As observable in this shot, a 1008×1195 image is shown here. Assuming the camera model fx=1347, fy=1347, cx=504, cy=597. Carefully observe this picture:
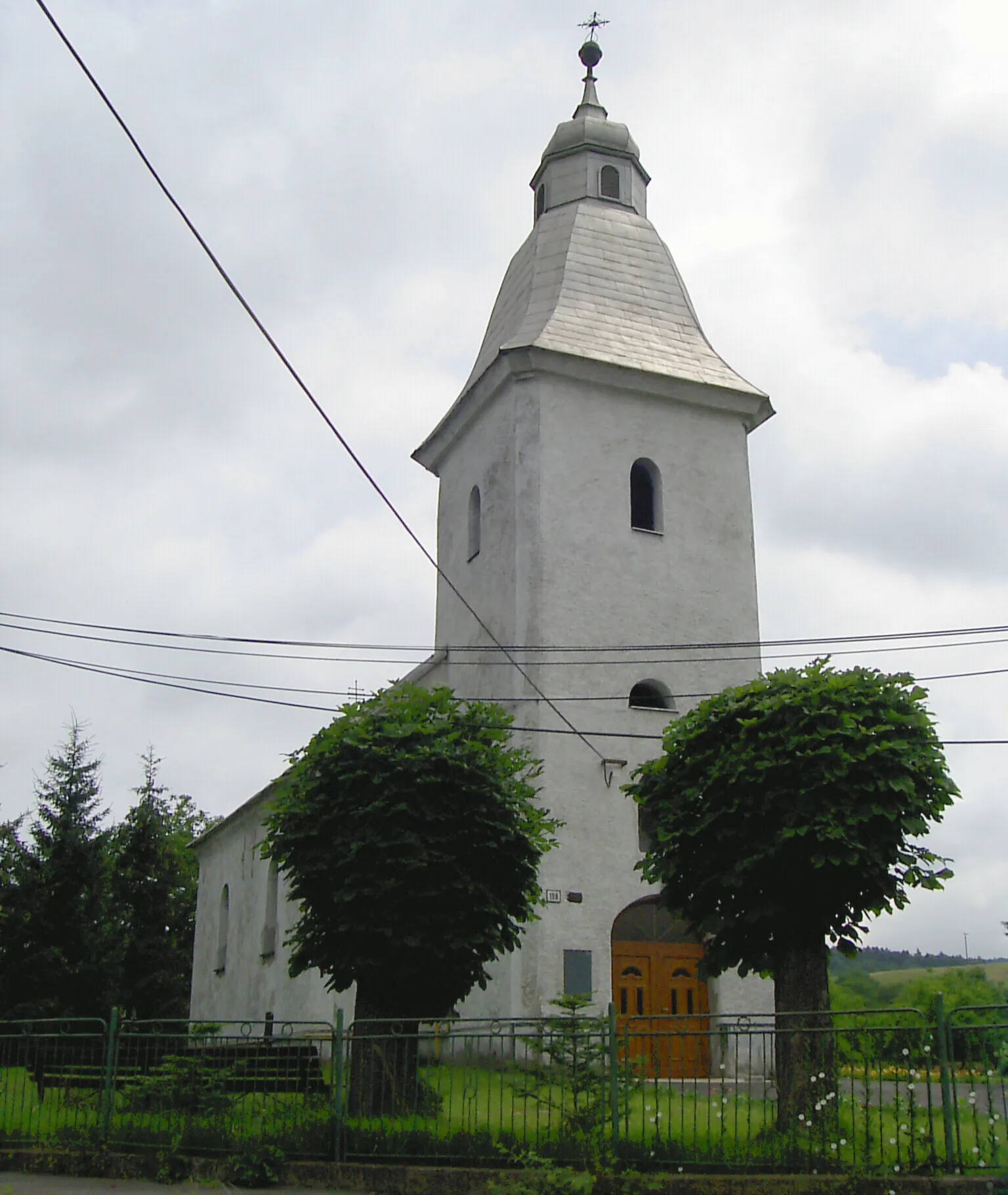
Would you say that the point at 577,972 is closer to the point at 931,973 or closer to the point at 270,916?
the point at 270,916

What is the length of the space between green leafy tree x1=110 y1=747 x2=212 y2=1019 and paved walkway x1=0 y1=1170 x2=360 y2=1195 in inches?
1013

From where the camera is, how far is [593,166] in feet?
91.4

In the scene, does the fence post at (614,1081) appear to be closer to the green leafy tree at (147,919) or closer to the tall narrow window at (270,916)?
the tall narrow window at (270,916)

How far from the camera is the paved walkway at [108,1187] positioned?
37.0ft

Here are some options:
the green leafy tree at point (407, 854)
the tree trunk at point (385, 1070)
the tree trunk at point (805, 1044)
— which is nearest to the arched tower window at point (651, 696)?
the green leafy tree at point (407, 854)

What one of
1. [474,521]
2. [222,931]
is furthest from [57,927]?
[474,521]

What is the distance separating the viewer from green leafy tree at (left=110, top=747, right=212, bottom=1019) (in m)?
41.1

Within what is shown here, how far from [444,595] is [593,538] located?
4.29 metres

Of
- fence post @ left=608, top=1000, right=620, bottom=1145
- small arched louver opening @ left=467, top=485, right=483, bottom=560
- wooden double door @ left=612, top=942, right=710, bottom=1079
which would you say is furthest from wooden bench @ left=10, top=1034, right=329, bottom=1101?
small arched louver opening @ left=467, top=485, right=483, bottom=560

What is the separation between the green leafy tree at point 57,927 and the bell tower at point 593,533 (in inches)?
634

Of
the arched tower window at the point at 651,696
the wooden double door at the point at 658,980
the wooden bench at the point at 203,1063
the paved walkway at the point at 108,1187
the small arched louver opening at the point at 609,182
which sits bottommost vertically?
the paved walkway at the point at 108,1187

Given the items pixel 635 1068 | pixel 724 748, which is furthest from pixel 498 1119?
pixel 724 748

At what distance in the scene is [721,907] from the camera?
1407cm

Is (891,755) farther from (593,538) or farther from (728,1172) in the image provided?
(593,538)
